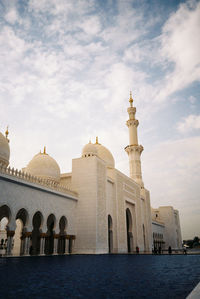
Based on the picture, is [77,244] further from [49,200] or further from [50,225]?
[49,200]

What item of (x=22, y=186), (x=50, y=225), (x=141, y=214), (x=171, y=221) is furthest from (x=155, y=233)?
(x=22, y=186)

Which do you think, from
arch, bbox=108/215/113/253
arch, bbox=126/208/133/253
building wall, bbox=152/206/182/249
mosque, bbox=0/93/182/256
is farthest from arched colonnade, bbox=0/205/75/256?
building wall, bbox=152/206/182/249

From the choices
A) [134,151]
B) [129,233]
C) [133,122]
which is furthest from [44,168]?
[133,122]

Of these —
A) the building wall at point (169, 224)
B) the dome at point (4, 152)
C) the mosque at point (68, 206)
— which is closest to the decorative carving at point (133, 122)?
the mosque at point (68, 206)

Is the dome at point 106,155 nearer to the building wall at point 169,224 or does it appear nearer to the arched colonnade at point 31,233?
the arched colonnade at point 31,233

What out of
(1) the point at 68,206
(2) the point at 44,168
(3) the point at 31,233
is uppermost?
(2) the point at 44,168

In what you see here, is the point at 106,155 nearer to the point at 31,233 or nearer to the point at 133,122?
the point at 133,122

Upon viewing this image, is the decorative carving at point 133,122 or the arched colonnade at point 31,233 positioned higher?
the decorative carving at point 133,122

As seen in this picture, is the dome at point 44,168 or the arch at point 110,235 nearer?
the dome at point 44,168

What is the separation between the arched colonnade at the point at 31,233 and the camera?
13.5 metres

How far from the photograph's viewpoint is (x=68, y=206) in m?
18.6

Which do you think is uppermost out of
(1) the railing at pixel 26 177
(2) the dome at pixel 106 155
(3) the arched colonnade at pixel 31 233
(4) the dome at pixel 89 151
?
(2) the dome at pixel 106 155

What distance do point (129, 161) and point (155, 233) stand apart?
51.7 feet

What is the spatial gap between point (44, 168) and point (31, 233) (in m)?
6.90
